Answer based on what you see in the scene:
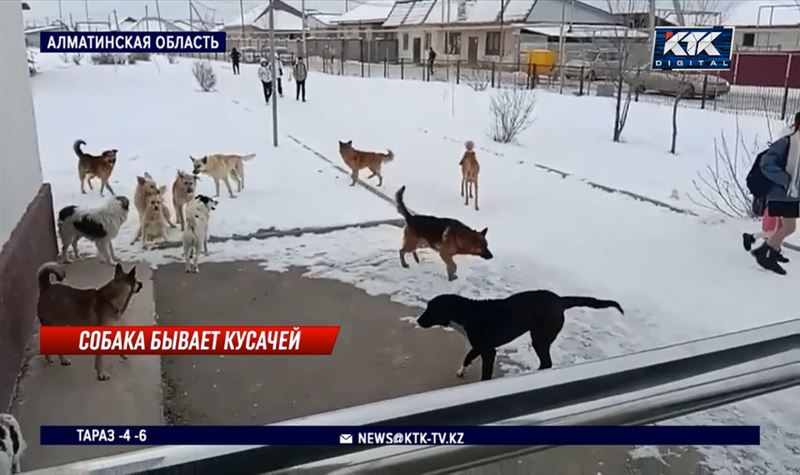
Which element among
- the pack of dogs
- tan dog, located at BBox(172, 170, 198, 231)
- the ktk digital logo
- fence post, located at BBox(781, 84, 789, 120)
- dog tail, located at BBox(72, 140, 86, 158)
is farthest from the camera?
fence post, located at BBox(781, 84, 789, 120)

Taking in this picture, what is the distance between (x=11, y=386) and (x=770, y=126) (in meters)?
4.17

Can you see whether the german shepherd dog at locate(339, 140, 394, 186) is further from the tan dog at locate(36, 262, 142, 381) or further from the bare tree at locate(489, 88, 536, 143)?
the tan dog at locate(36, 262, 142, 381)

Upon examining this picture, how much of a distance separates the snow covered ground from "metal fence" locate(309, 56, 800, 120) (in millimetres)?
132

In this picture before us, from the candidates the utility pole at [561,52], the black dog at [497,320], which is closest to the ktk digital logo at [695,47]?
the black dog at [497,320]

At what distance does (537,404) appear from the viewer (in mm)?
603

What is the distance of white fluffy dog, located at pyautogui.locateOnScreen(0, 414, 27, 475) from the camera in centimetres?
51

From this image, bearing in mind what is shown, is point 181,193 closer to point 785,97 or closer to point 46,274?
point 46,274

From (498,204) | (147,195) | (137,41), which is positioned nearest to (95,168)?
(147,195)

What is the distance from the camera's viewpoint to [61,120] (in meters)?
4.14

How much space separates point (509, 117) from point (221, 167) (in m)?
3.06

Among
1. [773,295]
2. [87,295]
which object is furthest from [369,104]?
[87,295]

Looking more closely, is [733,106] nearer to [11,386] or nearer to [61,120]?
[61,120]

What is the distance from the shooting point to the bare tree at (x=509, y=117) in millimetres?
5824

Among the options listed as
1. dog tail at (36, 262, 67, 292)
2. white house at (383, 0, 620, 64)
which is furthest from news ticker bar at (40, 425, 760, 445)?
white house at (383, 0, 620, 64)
